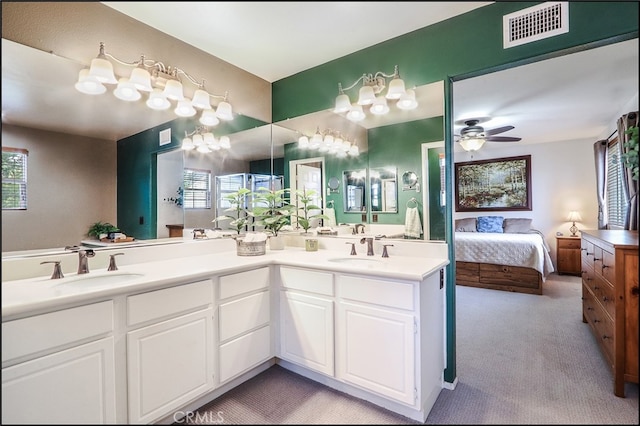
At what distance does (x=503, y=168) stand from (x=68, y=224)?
4.40 metres

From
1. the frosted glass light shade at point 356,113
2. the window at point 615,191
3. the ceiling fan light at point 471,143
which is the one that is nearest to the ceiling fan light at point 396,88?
the frosted glass light shade at point 356,113

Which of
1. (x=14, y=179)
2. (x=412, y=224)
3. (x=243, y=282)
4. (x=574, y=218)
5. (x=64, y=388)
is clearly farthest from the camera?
(x=574, y=218)

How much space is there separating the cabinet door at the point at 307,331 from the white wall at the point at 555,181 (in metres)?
1.12

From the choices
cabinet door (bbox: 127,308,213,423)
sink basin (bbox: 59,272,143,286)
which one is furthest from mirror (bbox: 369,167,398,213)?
sink basin (bbox: 59,272,143,286)

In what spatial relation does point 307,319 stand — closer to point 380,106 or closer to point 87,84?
point 380,106

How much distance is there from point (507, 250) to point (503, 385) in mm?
3027

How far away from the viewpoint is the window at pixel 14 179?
1.31m

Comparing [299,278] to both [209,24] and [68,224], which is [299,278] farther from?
[209,24]

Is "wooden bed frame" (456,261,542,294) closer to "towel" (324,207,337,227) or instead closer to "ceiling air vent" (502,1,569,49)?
"towel" (324,207,337,227)

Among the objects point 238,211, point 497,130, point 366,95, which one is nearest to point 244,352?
point 238,211

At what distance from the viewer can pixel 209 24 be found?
0.83 metres

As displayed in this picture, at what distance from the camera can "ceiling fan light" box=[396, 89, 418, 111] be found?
6.77 ft

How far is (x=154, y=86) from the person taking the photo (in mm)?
1983

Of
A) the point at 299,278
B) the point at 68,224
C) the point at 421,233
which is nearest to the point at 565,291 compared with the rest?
the point at 421,233
